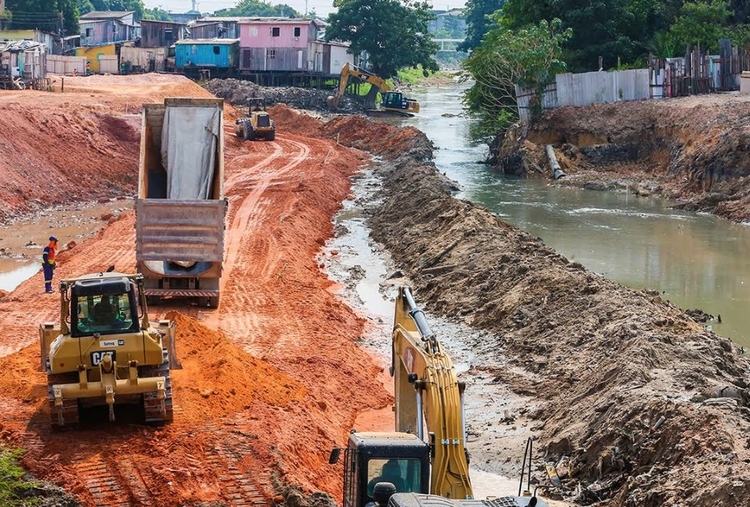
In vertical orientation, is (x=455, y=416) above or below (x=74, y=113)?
below

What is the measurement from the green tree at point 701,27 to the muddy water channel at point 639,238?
11.6 meters

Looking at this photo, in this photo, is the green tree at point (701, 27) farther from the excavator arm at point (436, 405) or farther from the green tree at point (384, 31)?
the excavator arm at point (436, 405)

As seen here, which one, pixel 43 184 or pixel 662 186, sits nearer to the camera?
pixel 43 184

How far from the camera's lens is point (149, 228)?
22359mm

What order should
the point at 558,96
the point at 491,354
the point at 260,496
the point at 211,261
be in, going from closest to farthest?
the point at 260,496
the point at 491,354
the point at 211,261
the point at 558,96

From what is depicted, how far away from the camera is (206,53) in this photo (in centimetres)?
9094

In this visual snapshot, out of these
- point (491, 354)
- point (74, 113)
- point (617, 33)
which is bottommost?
point (491, 354)

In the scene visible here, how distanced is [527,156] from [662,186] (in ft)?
26.2

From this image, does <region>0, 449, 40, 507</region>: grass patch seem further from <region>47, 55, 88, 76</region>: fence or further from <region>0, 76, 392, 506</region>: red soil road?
<region>47, 55, 88, 76</region>: fence

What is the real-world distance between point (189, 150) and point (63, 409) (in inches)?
459

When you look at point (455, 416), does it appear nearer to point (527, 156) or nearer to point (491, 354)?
point (491, 354)

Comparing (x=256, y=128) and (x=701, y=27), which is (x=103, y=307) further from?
(x=701, y=27)

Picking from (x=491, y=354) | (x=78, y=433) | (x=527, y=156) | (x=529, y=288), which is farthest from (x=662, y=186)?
(x=78, y=433)

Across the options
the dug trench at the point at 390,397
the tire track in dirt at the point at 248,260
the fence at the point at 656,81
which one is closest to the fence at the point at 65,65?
the tire track in dirt at the point at 248,260
